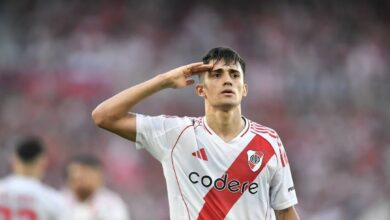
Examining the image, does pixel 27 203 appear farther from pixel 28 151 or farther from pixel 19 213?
pixel 28 151

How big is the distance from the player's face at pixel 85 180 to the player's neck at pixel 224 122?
228 centimetres

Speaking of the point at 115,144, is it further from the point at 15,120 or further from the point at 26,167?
the point at 26,167

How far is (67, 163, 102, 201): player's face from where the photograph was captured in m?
7.35

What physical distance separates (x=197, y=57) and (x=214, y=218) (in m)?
11.9

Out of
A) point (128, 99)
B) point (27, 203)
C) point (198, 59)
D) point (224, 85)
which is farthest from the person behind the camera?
point (198, 59)

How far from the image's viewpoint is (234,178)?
5.12 meters

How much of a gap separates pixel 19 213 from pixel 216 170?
6.02 feet

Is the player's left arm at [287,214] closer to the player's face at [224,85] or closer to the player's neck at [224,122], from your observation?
the player's neck at [224,122]

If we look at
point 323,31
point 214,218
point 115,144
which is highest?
point 323,31

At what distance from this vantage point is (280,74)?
1708 centimetres

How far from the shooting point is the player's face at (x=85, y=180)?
7.35 m

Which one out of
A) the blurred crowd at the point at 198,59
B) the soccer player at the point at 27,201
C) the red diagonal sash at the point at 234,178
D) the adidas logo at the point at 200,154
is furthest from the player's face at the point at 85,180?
the blurred crowd at the point at 198,59

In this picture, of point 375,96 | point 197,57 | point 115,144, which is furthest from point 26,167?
point 375,96

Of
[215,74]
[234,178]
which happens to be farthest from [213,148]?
[215,74]
